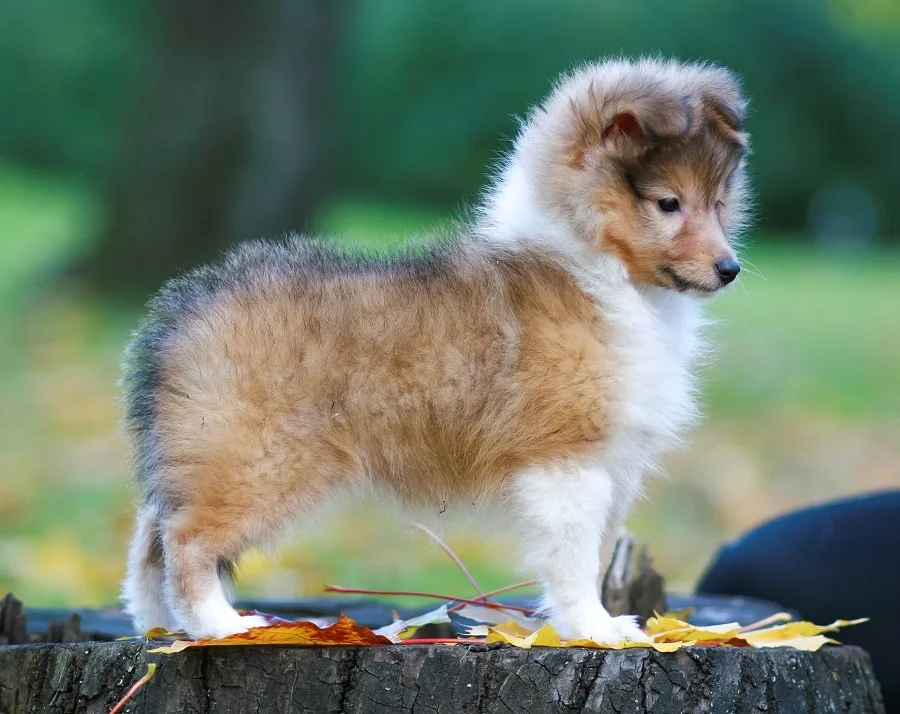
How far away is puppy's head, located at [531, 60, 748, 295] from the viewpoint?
164 inches

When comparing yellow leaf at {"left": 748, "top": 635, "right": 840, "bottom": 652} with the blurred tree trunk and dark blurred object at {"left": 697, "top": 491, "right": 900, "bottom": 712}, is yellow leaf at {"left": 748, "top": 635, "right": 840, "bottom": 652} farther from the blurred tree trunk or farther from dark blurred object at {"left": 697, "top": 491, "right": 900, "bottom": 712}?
the blurred tree trunk

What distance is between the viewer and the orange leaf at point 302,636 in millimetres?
3705

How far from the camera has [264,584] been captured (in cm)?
781

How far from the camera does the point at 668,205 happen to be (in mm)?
4199

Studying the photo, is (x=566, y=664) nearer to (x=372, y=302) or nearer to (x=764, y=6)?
(x=372, y=302)

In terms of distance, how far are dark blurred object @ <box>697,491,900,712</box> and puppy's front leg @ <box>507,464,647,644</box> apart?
87.2 inches

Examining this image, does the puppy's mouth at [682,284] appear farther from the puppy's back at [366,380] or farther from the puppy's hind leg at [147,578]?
the puppy's hind leg at [147,578]

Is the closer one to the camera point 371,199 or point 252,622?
point 252,622

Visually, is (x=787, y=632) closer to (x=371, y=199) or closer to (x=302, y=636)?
(x=302, y=636)

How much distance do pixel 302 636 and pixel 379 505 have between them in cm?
69

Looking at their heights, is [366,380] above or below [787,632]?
above

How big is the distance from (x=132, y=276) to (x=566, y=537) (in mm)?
8244

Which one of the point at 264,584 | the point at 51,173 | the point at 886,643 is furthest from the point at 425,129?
the point at 886,643

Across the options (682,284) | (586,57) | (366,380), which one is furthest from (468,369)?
(586,57)
